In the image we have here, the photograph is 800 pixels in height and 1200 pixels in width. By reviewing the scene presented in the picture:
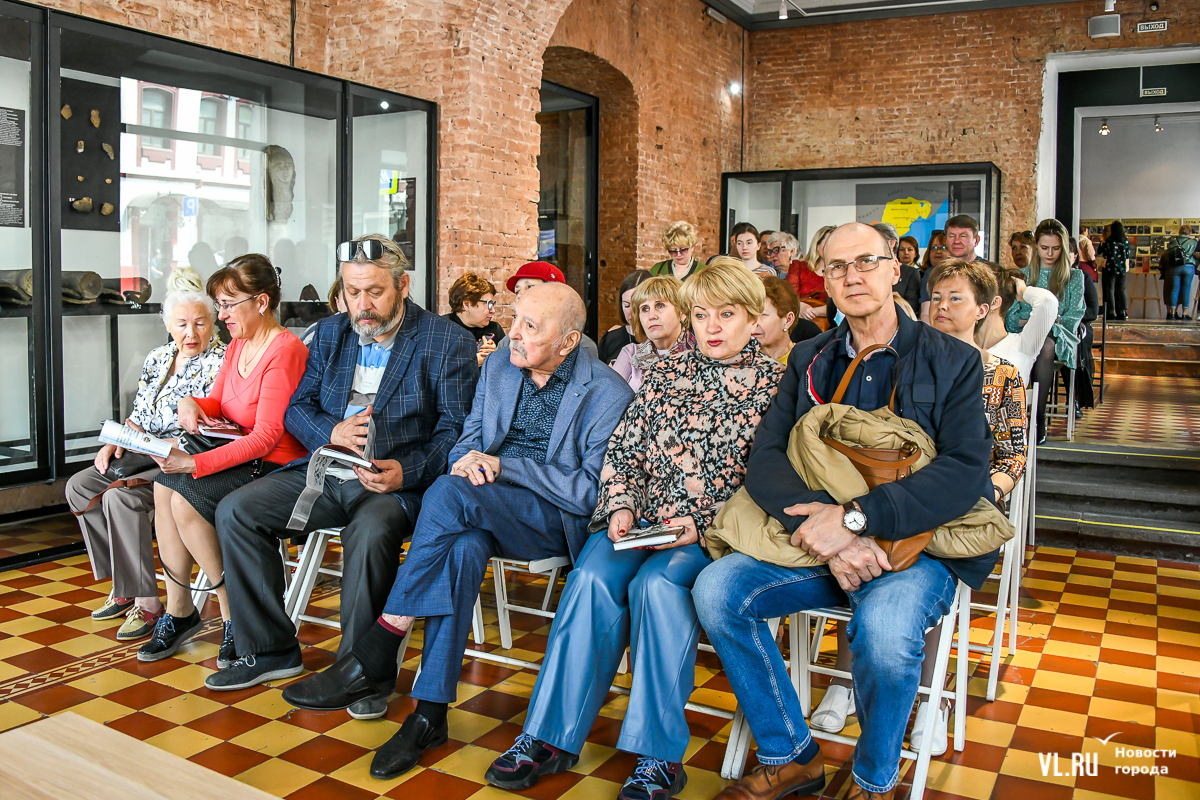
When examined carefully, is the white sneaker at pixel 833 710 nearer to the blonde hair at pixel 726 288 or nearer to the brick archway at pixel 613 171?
the blonde hair at pixel 726 288

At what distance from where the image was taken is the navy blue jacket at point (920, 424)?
2.35 meters

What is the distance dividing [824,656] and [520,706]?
1206 mm

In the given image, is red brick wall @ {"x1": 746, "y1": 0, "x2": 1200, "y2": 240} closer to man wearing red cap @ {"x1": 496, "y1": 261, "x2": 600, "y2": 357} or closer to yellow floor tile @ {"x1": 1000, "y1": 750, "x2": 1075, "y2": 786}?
man wearing red cap @ {"x1": 496, "y1": 261, "x2": 600, "y2": 357}

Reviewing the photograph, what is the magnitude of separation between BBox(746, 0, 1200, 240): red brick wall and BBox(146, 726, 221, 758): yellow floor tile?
11.3 meters

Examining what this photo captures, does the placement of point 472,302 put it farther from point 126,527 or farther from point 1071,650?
point 1071,650

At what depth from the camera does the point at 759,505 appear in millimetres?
2539

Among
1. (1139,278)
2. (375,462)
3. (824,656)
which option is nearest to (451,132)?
(375,462)

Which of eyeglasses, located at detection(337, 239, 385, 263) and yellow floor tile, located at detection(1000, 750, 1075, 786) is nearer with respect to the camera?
yellow floor tile, located at detection(1000, 750, 1075, 786)

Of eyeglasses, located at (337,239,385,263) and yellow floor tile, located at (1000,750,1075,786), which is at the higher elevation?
eyeglasses, located at (337,239,385,263)

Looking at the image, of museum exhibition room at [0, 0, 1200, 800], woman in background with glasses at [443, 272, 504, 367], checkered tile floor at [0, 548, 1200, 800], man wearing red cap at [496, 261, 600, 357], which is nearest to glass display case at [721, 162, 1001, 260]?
museum exhibition room at [0, 0, 1200, 800]

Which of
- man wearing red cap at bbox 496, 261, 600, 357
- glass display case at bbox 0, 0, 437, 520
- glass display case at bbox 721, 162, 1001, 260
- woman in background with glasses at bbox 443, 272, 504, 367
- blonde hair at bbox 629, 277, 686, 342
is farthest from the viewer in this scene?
glass display case at bbox 721, 162, 1001, 260

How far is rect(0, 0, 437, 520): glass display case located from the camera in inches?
188

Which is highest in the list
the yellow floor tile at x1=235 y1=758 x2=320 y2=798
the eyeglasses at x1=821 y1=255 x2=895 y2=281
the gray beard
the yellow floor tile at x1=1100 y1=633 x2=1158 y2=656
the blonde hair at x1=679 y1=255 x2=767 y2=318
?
the eyeglasses at x1=821 y1=255 x2=895 y2=281

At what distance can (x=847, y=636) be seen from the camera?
245 centimetres
